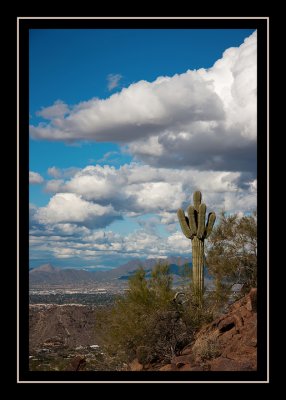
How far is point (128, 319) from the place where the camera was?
18141mm

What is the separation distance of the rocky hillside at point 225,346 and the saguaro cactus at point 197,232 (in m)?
1.51

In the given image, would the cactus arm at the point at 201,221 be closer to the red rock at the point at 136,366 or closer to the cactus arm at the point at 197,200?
the cactus arm at the point at 197,200

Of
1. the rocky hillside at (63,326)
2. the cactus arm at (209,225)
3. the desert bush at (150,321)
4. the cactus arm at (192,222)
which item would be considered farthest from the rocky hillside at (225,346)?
the rocky hillside at (63,326)

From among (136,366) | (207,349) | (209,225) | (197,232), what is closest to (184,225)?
(197,232)

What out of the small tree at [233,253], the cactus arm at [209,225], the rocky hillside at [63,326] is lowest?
the rocky hillside at [63,326]

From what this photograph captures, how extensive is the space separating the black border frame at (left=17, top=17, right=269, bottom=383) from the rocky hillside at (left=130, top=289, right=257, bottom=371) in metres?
4.23

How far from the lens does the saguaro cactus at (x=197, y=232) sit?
60.7 ft

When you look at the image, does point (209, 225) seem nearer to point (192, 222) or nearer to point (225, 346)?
point (192, 222)
